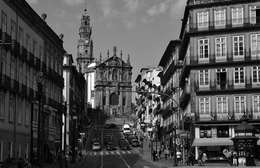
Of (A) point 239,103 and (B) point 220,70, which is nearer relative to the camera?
(A) point 239,103

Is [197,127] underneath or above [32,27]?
underneath

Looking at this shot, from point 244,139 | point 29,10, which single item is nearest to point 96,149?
point 29,10

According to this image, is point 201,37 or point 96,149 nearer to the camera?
point 201,37

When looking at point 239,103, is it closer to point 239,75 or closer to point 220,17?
point 239,75

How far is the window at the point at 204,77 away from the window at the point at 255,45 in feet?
18.1

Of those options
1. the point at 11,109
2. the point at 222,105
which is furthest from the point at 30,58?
the point at 222,105

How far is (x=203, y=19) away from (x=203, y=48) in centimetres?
343

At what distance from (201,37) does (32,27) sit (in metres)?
19.2

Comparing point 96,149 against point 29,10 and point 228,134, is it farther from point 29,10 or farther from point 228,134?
point 29,10

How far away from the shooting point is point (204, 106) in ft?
196

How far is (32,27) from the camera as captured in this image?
53.3 m

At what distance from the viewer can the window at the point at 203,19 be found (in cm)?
6069

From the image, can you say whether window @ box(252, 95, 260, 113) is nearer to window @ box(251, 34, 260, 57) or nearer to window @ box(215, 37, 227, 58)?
window @ box(251, 34, 260, 57)

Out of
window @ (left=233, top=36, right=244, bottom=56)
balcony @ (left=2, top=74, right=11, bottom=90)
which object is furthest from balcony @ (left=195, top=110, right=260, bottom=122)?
balcony @ (left=2, top=74, right=11, bottom=90)
